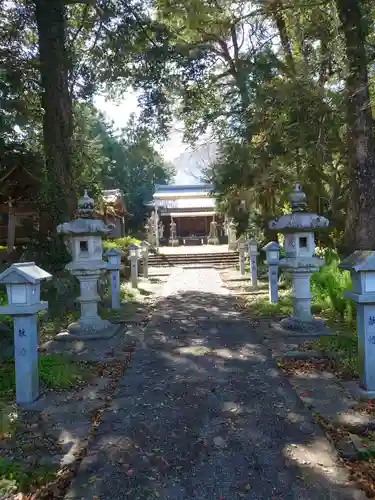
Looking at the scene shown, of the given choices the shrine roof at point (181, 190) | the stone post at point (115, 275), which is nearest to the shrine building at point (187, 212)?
the shrine roof at point (181, 190)

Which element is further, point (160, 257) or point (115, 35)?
point (160, 257)

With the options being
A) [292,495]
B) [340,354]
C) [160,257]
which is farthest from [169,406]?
[160,257]

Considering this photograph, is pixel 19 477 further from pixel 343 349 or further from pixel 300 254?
pixel 300 254

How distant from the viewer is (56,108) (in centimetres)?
1125

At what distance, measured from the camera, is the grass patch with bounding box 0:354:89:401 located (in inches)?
189

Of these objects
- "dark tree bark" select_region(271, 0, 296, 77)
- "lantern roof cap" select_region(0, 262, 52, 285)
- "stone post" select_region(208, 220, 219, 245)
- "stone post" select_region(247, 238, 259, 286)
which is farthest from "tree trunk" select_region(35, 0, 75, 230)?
"stone post" select_region(208, 220, 219, 245)

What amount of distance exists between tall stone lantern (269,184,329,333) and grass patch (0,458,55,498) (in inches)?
190

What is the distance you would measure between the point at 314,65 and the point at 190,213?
22.1m

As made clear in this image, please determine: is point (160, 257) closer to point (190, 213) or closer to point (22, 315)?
point (190, 213)

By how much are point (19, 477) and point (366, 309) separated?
Answer: 10.8ft

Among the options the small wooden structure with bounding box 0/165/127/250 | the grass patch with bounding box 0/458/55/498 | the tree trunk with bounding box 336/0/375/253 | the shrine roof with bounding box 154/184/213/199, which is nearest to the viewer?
the grass patch with bounding box 0/458/55/498

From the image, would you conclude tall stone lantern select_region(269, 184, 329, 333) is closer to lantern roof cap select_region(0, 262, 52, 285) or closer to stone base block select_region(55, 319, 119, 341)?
stone base block select_region(55, 319, 119, 341)

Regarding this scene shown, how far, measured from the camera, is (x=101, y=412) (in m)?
4.16

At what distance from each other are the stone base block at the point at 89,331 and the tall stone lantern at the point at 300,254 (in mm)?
2958
